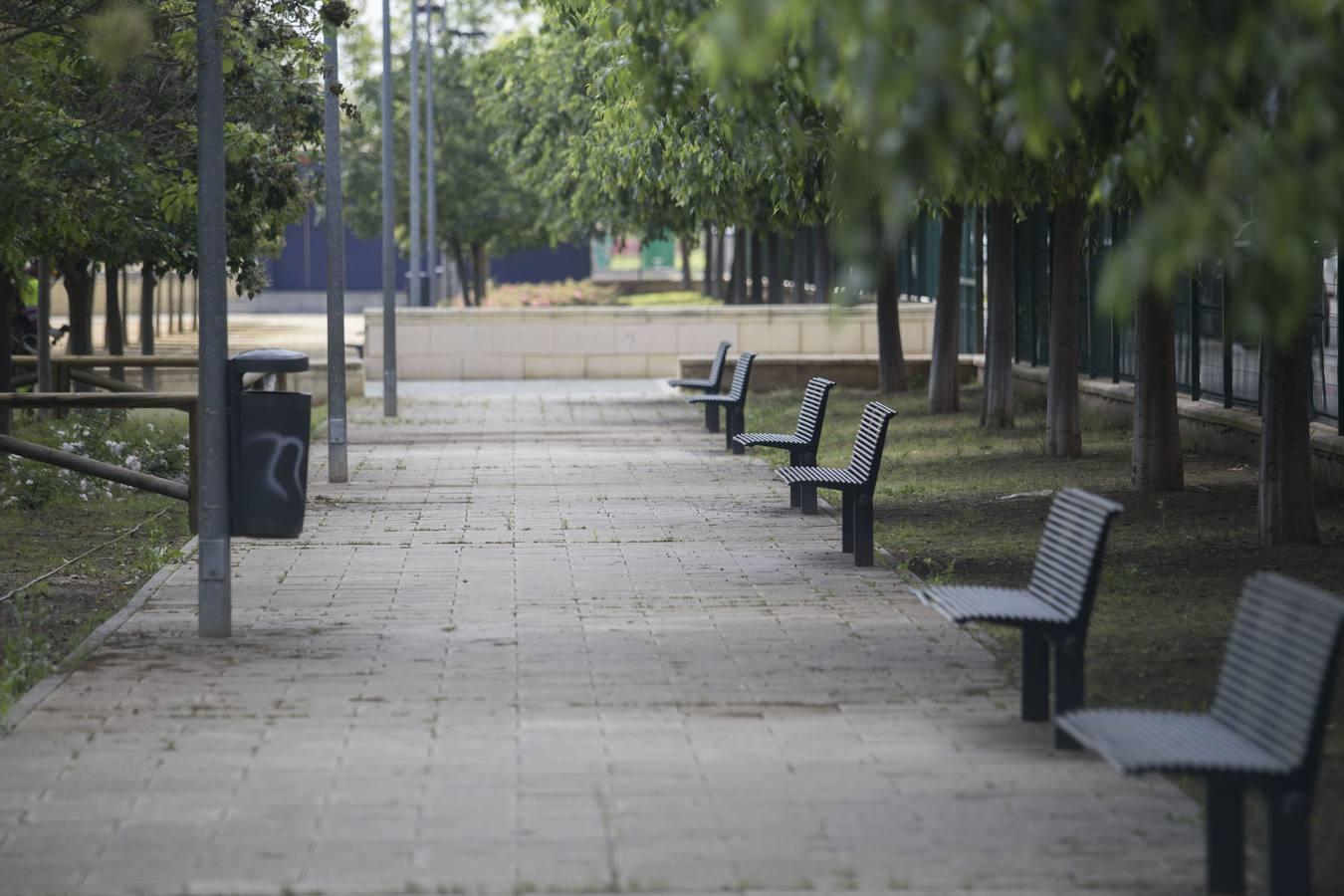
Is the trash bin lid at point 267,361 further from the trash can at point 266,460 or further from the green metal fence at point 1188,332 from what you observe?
the green metal fence at point 1188,332

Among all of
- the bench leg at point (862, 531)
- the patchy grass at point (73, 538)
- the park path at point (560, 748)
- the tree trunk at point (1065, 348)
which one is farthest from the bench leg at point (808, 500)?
the patchy grass at point (73, 538)

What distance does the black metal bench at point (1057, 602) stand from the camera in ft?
24.0

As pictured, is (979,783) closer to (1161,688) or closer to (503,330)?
(1161,688)

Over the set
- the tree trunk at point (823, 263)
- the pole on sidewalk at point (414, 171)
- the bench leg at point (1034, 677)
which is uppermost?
the pole on sidewalk at point (414, 171)

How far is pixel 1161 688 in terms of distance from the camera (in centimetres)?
834

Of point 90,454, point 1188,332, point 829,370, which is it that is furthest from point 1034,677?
point 829,370

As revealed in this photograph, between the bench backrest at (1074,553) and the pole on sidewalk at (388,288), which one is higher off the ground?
the pole on sidewalk at (388,288)

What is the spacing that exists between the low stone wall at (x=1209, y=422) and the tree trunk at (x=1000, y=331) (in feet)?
4.21

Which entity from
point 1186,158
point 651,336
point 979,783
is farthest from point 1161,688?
point 651,336

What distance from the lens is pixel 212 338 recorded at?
9.79m

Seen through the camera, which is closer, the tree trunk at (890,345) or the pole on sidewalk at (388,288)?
the pole on sidewalk at (388,288)

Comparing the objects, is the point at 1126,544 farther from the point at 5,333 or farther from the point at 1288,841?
the point at 5,333

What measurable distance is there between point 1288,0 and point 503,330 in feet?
101

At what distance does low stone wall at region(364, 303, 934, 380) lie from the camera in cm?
3416
